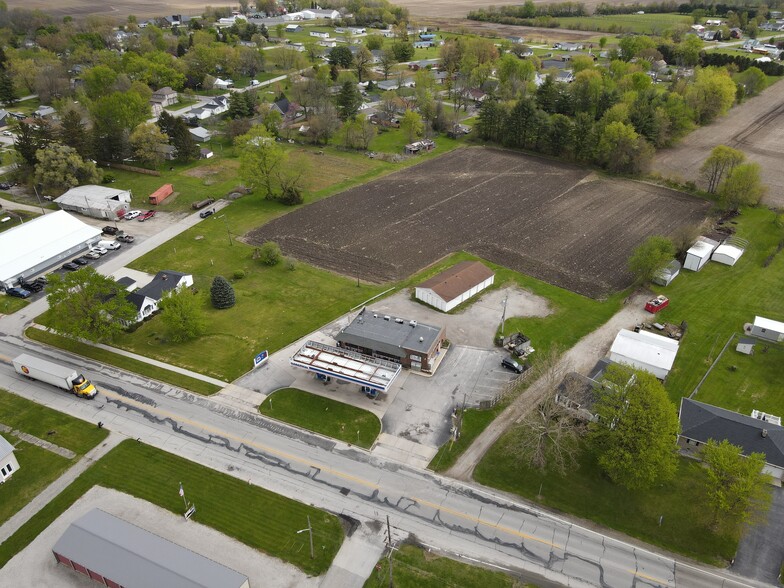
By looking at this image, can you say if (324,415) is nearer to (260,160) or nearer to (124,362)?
(124,362)

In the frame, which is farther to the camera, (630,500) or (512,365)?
(512,365)

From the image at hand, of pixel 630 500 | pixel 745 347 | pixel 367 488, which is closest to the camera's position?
pixel 630 500

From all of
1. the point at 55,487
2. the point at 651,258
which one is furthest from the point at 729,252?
the point at 55,487

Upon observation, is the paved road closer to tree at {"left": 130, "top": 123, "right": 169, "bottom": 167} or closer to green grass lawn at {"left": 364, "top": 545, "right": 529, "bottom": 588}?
green grass lawn at {"left": 364, "top": 545, "right": 529, "bottom": 588}

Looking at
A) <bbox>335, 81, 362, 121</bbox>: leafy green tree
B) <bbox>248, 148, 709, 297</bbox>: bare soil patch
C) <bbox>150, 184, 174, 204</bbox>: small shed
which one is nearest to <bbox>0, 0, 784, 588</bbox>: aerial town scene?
<bbox>248, 148, 709, 297</bbox>: bare soil patch

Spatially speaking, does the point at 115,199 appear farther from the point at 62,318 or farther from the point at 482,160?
the point at 482,160

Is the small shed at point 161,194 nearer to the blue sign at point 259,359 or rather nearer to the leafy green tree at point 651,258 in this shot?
the blue sign at point 259,359
